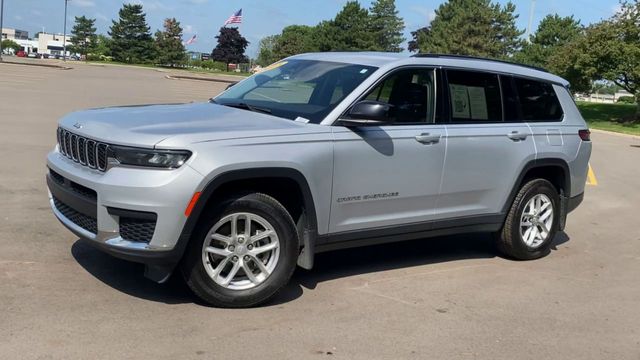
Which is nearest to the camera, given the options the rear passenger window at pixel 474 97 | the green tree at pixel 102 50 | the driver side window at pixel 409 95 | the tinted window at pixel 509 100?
the driver side window at pixel 409 95

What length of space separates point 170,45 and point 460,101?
8399 centimetres

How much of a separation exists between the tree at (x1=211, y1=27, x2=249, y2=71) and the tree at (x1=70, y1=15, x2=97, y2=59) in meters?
20.0

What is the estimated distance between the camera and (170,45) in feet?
280

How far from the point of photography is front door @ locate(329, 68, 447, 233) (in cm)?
488

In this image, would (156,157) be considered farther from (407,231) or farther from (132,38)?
(132,38)

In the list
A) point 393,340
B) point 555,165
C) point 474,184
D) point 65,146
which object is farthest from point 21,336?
point 555,165

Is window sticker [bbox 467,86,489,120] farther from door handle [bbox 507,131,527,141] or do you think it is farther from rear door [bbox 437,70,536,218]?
door handle [bbox 507,131,527,141]

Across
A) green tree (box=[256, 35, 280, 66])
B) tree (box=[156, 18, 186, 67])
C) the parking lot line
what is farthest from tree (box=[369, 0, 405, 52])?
the parking lot line

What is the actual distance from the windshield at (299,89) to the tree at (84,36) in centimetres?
10205

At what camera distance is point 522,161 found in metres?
6.07

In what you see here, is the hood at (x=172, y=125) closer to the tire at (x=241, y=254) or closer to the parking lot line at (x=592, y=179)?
the tire at (x=241, y=254)

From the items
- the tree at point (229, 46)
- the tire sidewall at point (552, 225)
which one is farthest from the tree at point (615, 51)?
the tree at point (229, 46)

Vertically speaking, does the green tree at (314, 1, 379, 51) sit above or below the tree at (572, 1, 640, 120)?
above

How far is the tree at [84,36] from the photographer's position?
101 meters
